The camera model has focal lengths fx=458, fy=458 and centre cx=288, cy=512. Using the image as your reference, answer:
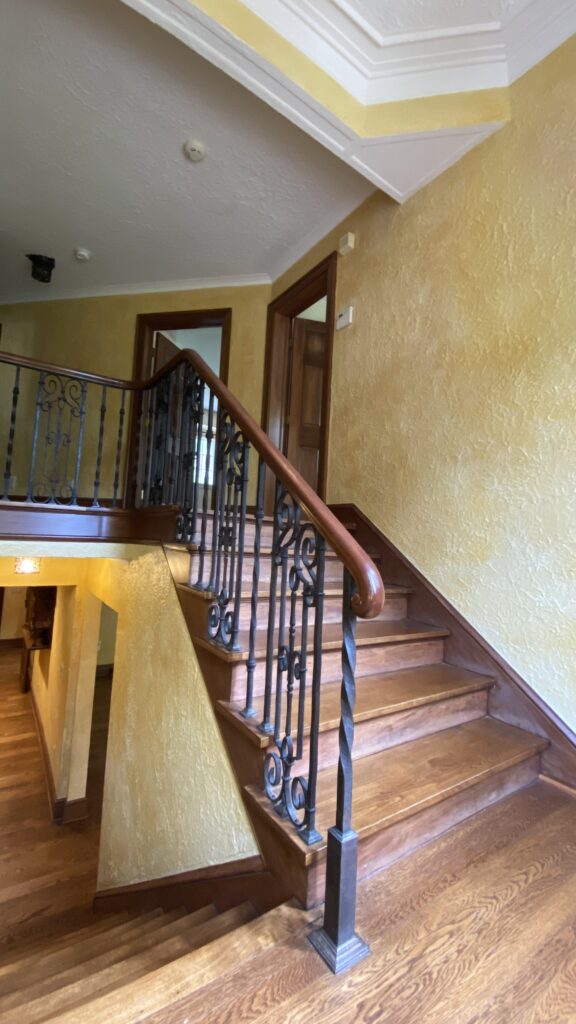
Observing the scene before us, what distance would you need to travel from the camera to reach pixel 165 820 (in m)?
2.05

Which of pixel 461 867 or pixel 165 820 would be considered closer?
pixel 461 867

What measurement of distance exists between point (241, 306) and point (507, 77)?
7.91 ft

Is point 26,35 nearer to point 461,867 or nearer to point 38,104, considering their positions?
point 38,104

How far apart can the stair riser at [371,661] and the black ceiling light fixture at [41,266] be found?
3985 mm

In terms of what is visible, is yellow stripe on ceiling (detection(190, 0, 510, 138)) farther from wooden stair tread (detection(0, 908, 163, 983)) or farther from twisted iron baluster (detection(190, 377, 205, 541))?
wooden stair tread (detection(0, 908, 163, 983))

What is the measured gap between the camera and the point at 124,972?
1.20 metres

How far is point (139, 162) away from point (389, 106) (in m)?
1.56

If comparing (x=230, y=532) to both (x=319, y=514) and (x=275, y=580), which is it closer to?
(x=275, y=580)

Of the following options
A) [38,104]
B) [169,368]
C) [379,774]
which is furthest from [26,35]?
[379,774]

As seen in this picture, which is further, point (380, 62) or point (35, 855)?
point (35, 855)

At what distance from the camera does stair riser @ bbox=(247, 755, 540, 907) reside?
1.16 m

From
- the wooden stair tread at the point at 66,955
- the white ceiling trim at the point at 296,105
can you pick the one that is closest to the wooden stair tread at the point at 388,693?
the wooden stair tread at the point at 66,955

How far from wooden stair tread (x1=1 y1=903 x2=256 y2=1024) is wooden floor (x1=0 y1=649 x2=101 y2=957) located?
2.21 metres

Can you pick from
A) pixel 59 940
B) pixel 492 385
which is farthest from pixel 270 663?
pixel 59 940
